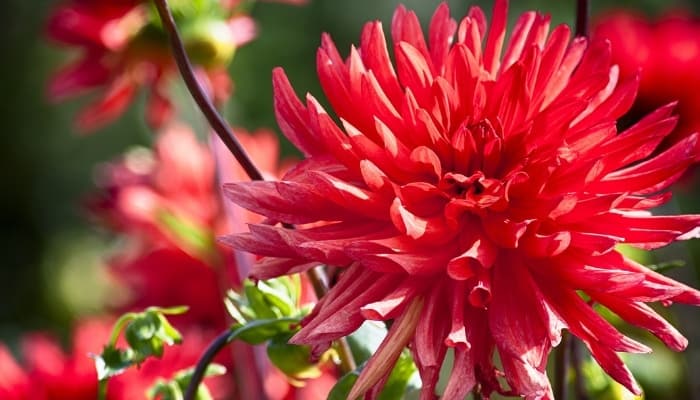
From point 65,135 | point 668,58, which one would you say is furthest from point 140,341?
point 65,135

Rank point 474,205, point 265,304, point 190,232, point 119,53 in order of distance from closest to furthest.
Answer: point 474,205
point 265,304
point 190,232
point 119,53

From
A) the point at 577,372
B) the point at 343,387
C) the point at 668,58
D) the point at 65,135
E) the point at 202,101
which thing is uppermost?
the point at 202,101

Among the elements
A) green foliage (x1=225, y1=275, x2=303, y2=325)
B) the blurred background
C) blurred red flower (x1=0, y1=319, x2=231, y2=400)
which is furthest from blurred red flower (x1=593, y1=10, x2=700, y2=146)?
the blurred background

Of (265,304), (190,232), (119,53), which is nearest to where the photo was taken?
(265,304)

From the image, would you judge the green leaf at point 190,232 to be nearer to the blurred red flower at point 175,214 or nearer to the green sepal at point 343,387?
the blurred red flower at point 175,214

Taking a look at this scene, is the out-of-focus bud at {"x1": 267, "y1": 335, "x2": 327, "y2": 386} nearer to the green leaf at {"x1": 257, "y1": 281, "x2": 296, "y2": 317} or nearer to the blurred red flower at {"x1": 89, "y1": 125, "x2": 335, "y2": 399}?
the green leaf at {"x1": 257, "y1": 281, "x2": 296, "y2": 317}

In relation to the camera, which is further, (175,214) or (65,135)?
(65,135)

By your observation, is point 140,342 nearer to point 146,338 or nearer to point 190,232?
point 146,338

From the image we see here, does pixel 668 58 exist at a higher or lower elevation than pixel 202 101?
lower
